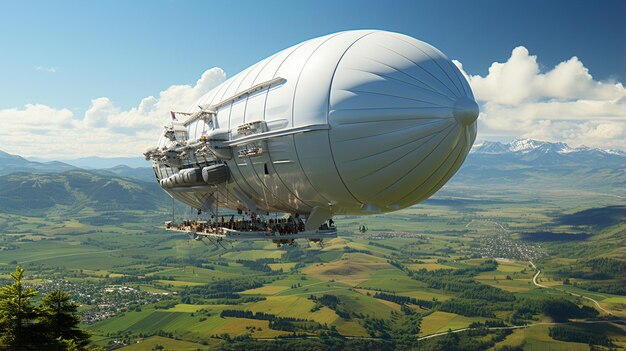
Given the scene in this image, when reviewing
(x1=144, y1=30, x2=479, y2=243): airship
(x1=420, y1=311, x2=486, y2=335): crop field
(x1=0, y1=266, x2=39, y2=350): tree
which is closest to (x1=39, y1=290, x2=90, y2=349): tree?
(x1=0, y1=266, x2=39, y2=350): tree

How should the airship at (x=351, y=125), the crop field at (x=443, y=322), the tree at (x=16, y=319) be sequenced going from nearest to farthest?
the airship at (x=351, y=125) < the tree at (x=16, y=319) < the crop field at (x=443, y=322)

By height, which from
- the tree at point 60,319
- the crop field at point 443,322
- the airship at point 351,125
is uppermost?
the airship at point 351,125

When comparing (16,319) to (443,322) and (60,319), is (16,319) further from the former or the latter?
(443,322)

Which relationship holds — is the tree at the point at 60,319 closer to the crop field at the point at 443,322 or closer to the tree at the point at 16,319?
the tree at the point at 16,319

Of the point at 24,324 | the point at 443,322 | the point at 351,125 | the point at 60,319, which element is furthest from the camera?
the point at 443,322

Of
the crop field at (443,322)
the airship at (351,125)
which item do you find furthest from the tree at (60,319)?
the crop field at (443,322)

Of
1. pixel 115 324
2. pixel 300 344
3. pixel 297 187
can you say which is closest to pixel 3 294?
pixel 297 187

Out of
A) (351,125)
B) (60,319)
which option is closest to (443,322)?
(60,319)
